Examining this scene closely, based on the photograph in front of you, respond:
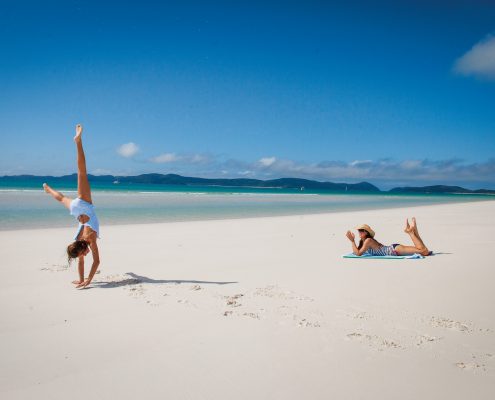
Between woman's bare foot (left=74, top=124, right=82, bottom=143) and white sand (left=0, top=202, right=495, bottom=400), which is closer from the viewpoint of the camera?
white sand (left=0, top=202, right=495, bottom=400)

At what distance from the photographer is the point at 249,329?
3.96 meters

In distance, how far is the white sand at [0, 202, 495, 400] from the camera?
2920 millimetres

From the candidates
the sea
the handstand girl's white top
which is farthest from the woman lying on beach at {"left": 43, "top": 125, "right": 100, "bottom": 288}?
the sea

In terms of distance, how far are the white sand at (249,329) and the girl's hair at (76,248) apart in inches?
22.7

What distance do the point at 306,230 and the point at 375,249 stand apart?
194 inches

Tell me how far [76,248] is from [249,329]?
3.18 m

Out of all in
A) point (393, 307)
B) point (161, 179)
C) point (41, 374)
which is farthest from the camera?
point (161, 179)

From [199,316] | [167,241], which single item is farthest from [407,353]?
[167,241]

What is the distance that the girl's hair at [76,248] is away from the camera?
5.39 m

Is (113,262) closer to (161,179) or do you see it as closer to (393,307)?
(393,307)

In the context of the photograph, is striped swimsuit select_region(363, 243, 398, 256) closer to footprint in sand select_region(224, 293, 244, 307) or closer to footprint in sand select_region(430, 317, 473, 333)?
footprint in sand select_region(430, 317, 473, 333)

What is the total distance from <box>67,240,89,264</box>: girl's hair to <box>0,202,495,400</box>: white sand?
0.58 meters

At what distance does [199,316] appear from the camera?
14.3ft

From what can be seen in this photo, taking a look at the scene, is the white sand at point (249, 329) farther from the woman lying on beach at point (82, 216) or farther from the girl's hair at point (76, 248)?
the girl's hair at point (76, 248)
